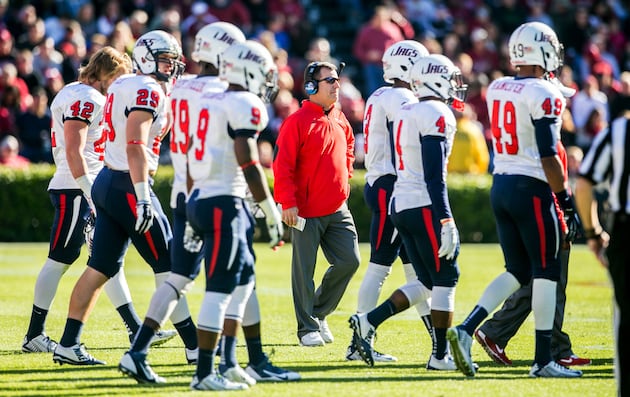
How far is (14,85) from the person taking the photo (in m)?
16.9

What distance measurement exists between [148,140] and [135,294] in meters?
4.35

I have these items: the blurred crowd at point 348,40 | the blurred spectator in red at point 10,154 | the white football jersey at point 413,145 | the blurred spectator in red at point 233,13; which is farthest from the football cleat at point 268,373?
the blurred spectator in red at point 233,13

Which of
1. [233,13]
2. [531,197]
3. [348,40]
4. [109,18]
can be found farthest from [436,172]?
[348,40]

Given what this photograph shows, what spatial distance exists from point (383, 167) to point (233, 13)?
12.6 meters

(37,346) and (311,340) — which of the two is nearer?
(37,346)

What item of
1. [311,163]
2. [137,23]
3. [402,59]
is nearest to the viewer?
[402,59]

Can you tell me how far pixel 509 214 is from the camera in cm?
714

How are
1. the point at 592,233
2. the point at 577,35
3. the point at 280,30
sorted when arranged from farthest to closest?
the point at 577,35 → the point at 280,30 → the point at 592,233

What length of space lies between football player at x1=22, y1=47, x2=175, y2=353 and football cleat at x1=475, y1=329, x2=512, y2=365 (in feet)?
7.66

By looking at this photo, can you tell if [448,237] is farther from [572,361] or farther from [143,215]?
[143,215]

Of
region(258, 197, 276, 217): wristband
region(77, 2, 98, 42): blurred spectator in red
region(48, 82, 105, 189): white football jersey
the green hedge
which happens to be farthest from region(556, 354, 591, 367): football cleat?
region(77, 2, 98, 42): blurred spectator in red

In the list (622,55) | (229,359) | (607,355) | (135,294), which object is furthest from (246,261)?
(622,55)

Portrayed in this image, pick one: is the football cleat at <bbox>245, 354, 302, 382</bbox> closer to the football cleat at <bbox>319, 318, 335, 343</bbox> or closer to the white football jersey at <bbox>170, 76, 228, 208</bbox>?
the white football jersey at <bbox>170, 76, 228, 208</bbox>

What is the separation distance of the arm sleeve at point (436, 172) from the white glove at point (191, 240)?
5.01ft
